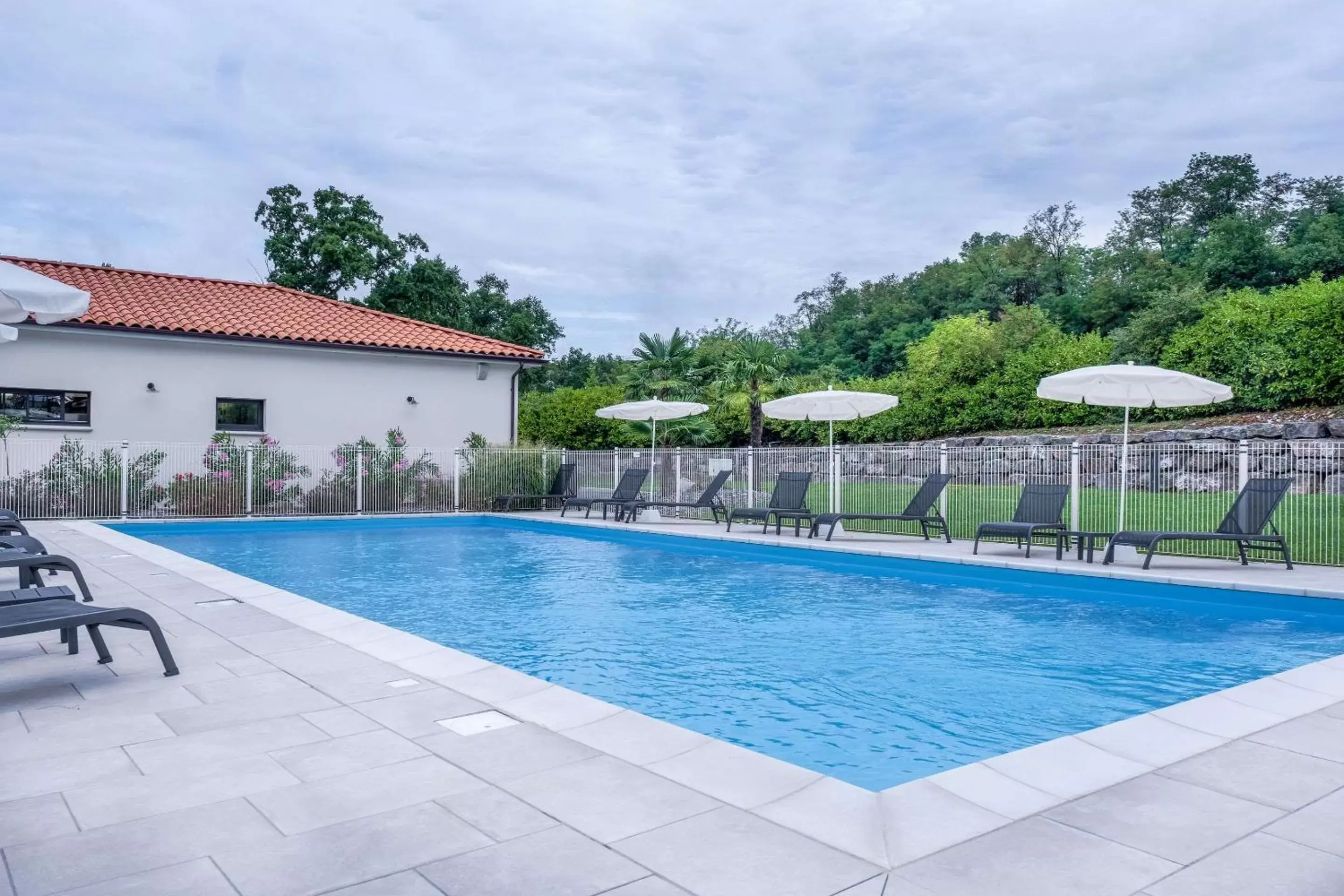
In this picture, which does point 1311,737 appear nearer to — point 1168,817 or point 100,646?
point 1168,817

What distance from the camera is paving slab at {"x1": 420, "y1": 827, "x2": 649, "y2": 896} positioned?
2516mm

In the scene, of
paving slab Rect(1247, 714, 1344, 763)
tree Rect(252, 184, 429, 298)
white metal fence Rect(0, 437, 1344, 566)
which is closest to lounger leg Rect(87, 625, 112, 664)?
paving slab Rect(1247, 714, 1344, 763)

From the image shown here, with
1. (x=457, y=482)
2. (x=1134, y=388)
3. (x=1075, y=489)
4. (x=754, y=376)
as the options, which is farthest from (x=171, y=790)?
(x=754, y=376)

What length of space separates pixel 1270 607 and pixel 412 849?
8296mm

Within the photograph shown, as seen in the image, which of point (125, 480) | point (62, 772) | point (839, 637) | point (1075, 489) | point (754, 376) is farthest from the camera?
point (754, 376)

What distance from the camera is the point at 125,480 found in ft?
54.0

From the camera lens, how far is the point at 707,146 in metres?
21.2

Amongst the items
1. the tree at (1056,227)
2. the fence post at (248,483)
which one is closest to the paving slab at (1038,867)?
the fence post at (248,483)

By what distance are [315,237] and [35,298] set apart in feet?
107

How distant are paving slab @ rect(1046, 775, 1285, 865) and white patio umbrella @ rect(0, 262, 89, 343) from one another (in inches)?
253

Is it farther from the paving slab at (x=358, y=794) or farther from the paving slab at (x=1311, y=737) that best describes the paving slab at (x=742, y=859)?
the paving slab at (x=1311, y=737)

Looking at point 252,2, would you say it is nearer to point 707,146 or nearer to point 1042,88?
point 707,146

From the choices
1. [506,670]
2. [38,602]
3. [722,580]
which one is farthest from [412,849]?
[722,580]

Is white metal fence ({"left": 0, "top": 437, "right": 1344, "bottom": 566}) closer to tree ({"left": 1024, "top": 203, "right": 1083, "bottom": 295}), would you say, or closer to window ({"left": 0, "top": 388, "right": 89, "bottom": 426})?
window ({"left": 0, "top": 388, "right": 89, "bottom": 426})
